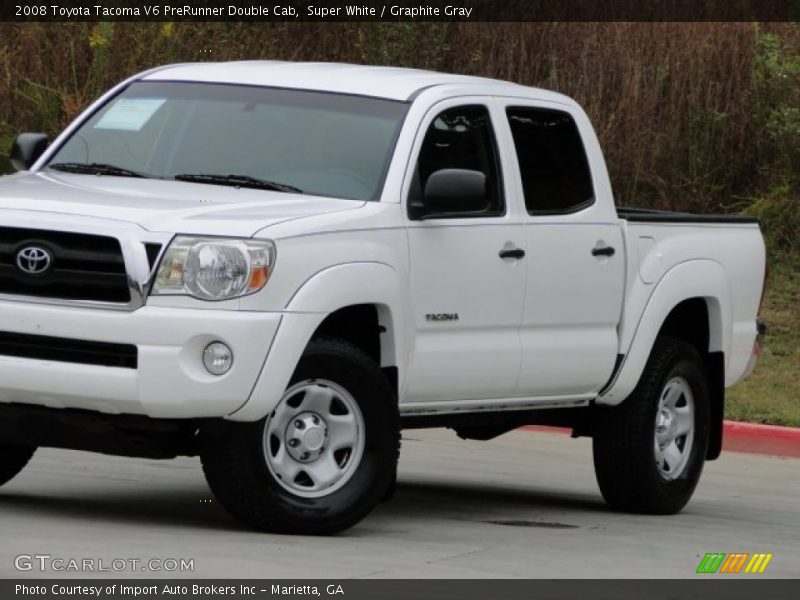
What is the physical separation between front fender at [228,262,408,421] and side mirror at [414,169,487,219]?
0.42m

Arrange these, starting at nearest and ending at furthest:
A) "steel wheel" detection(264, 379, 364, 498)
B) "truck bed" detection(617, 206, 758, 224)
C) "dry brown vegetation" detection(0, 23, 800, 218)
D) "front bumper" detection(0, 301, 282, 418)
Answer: "front bumper" detection(0, 301, 282, 418) → "steel wheel" detection(264, 379, 364, 498) → "truck bed" detection(617, 206, 758, 224) → "dry brown vegetation" detection(0, 23, 800, 218)

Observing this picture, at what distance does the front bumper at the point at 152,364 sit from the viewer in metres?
8.02

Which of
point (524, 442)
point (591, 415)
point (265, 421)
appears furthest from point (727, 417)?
point (265, 421)

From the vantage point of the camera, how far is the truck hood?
8.18 metres

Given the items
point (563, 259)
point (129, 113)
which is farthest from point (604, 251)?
point (129, 113)

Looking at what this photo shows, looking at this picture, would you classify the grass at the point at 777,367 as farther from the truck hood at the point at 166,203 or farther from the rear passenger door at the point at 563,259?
the truck hood at the point at 166,203

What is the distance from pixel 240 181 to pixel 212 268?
1.09 metres

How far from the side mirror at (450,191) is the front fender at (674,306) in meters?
1.67

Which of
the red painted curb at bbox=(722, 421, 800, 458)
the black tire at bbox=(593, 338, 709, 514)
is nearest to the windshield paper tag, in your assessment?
the black tire at bbox=(593, 338, 709, 514)

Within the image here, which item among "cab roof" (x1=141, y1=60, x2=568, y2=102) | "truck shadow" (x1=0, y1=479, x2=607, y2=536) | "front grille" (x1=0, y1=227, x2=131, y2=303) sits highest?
"cab roof" (x1=141, y1=60, x2=568, y2=102)

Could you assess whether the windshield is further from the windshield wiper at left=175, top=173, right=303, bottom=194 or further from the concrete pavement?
the concrete pavement

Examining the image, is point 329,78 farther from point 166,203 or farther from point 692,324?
point 692,324

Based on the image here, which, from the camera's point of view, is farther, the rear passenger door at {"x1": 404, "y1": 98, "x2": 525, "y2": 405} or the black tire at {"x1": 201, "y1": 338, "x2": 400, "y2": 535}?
the rear passenger door at {"x1": 404, "y1": 98, "x2": 525, "y2": 405}

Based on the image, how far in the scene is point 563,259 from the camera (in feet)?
32.4
